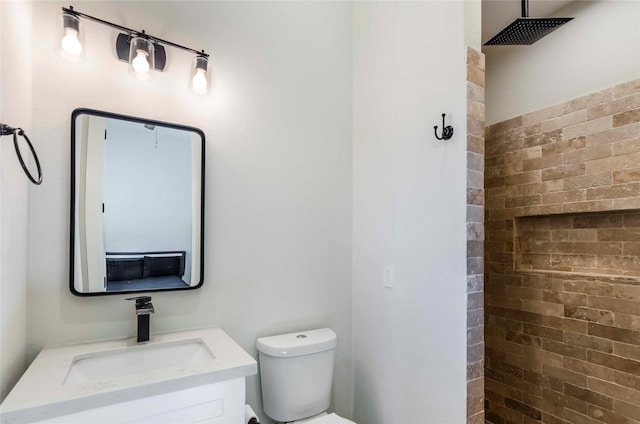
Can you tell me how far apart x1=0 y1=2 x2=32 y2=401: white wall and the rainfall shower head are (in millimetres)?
2133

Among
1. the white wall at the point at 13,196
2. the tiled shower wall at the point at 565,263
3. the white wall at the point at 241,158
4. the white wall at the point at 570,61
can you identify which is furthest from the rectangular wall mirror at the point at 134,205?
the white wall at the point at 570,61

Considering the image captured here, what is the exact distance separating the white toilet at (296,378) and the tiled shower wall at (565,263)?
4.61 feet

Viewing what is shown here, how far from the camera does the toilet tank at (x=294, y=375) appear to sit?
1.64m

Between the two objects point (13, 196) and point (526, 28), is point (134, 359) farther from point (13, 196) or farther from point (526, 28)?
point (526, 28)

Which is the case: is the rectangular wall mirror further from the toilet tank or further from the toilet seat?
the toilet seat

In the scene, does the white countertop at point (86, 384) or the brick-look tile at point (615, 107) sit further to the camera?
the brick-look tile at point (615, 107)

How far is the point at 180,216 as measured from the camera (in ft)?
5.10

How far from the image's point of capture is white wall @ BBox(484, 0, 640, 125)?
1886mm

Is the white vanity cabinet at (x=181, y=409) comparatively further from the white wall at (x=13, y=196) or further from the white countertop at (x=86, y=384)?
the white wall at (x=13, y=196)

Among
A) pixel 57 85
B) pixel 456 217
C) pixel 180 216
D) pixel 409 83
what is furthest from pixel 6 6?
pixel 456 217

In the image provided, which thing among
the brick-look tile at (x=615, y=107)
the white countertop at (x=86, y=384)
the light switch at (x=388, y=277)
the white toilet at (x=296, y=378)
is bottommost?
the white toilet at (x=296, y=378)

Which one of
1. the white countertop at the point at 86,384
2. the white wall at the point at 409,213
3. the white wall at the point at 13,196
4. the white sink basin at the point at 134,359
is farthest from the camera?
the white wall at the point at 409,213

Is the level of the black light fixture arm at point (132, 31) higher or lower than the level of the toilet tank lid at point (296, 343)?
higher

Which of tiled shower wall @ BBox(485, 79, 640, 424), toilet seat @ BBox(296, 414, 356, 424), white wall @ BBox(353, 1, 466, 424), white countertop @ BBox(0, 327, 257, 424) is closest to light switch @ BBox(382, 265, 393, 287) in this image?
white wall @ BBox(353, 1, 466, 424)
